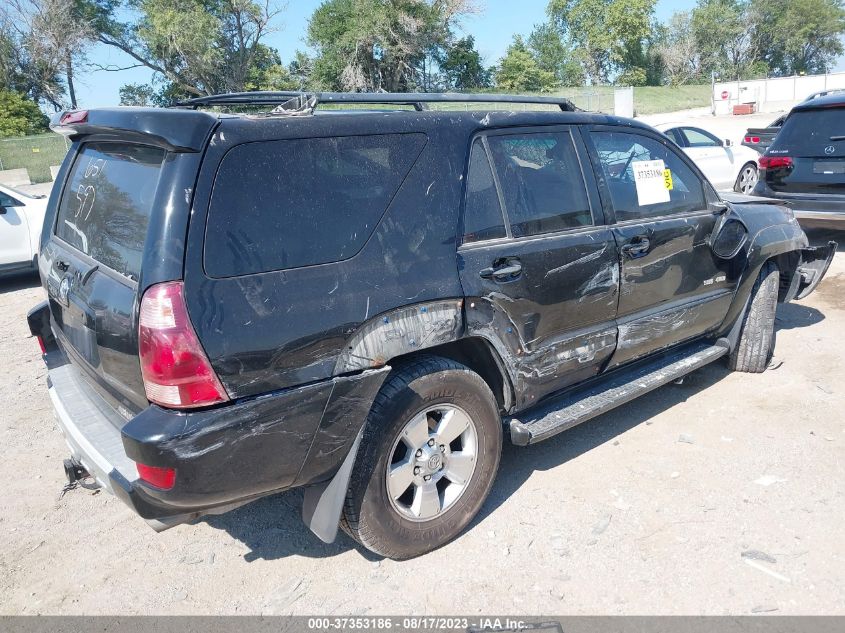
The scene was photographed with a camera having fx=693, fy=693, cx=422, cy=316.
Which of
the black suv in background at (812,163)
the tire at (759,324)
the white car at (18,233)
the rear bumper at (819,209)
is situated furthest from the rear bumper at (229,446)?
the white car at (18,233)

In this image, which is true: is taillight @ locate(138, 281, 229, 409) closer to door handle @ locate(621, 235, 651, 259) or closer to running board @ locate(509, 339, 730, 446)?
running board @ locate(509, 339, 730, 446)

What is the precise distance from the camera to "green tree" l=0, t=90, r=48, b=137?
112 ft

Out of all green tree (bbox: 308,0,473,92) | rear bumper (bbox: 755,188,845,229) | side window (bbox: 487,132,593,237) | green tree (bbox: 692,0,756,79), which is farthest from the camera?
green tree (bbox: 692,0,756,79)

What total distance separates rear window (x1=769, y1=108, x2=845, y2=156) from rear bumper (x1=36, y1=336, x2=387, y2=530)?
7010 millimetres

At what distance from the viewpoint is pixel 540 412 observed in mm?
3619

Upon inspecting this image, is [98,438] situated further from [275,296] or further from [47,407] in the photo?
[47,407]

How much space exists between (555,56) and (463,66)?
26.7 m

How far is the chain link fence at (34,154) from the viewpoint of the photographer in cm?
2895

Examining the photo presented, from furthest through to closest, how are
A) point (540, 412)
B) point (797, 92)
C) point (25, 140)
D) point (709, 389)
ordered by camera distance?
point (797, 92), point (25, 140), point (709, 389), point (540, 412)

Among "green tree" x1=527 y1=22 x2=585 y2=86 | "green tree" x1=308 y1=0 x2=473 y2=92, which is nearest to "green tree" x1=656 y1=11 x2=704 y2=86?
"green tree" x1=527 y1=22 x2=585 y2=86

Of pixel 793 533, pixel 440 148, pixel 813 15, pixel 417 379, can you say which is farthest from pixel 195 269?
pixel 813 15

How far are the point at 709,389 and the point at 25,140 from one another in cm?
3166

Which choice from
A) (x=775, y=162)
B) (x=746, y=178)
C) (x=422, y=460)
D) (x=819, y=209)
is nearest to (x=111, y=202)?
(x=422, y=460)

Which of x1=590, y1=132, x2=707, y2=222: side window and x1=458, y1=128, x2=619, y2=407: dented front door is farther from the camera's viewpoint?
x1=590, y1=132, x2=707, y2=222: side window
